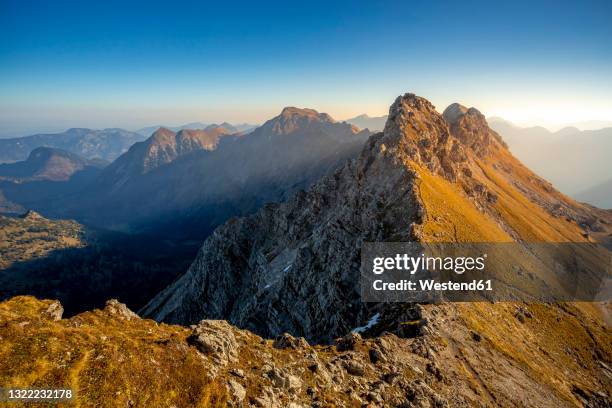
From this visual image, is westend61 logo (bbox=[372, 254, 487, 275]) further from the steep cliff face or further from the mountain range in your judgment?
the steep cliff face

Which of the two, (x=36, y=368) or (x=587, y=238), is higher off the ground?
(x=36, y=368)

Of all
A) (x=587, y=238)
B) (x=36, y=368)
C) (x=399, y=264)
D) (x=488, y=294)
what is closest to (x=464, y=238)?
(x=488, y=294)

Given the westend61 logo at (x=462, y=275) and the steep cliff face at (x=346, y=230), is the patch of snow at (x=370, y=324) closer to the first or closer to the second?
the westend61 logo at (x=462, y=275)

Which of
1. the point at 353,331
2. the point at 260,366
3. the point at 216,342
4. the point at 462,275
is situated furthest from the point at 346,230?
the point at 216,342

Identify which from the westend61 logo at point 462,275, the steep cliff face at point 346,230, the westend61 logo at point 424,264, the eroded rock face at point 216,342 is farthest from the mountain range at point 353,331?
the westend61 logo at point 424,264

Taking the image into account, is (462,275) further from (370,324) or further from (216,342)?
(216,342)

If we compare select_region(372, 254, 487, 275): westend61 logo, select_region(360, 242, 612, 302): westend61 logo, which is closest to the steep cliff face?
select_region(360, 242, 612, 302): westend61 logo

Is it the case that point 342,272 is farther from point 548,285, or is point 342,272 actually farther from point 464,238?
point 548,285
